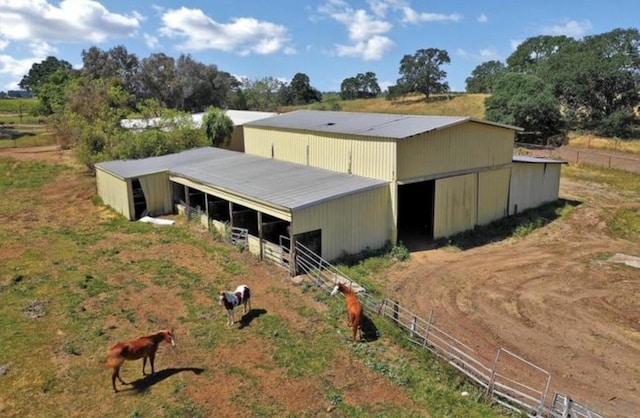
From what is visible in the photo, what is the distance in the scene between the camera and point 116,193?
84.6 ft

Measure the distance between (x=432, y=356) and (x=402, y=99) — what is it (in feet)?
272

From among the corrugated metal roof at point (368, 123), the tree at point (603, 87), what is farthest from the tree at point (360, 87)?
the corrugated metal roof at point (368, 123)

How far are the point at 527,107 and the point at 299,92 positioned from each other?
2780 inches

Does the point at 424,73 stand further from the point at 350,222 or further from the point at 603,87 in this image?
the point at 350,222

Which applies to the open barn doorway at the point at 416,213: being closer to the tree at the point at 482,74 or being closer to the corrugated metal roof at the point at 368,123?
the corrugated metal roof at the point at 368,123

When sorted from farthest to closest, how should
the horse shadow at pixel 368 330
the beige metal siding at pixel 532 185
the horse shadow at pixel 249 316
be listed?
the beige metal siding at pixel 532 185, the horse shadow at pixel 249 316, the horse shadow at pixel 368 330

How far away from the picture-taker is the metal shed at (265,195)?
58.7ft

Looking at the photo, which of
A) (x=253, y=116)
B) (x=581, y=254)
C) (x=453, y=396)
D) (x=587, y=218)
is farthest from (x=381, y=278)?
(x=253, y=116)

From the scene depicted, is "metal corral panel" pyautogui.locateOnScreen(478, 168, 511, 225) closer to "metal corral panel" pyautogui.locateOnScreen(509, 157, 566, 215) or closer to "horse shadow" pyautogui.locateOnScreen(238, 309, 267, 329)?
"metal corral panel" pyautogui.locateOnScreen(509, 157, 566, 215)

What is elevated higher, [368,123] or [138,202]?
[368,123]

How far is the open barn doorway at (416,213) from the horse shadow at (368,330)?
820cm

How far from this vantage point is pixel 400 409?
1000cm

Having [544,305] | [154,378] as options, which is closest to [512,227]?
[544,305]

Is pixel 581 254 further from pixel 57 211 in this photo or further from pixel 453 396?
pixel 57 211
